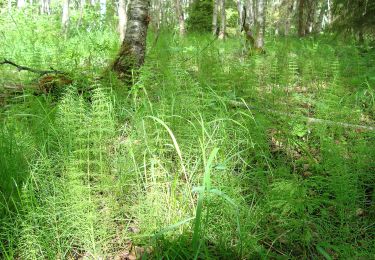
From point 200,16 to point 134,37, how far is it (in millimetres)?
11515

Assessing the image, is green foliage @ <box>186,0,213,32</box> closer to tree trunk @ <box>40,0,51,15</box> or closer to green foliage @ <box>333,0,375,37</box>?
green foliage @ <box>333,0,375,37</box>

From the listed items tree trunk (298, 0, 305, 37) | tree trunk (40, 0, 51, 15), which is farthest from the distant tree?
tree trunk (40, 0, 51, 15)

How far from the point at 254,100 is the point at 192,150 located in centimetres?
130

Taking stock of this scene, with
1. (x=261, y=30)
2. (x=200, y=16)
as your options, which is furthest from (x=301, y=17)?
(x=200, y=16)

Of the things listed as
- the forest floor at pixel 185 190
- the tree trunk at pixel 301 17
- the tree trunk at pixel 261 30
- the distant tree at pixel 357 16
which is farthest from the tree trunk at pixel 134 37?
the tree trunk at pixel 301 17

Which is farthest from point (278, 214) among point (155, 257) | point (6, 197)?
point (6, 197)

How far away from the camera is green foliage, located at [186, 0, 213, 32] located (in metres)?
14.8

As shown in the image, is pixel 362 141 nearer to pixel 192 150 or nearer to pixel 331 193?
pixel 331 193

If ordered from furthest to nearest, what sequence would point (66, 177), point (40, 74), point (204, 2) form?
point (204, 2) < point (40, 74) < point (66, 177)

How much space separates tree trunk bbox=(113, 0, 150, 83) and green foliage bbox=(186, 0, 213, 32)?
11133 mm

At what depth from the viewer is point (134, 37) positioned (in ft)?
13.2

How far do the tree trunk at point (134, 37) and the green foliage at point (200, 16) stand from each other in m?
11.1

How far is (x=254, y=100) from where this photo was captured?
3.33 m

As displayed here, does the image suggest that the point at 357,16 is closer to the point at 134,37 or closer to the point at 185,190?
the point at 134,37
